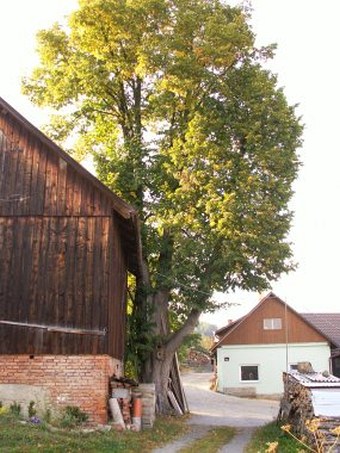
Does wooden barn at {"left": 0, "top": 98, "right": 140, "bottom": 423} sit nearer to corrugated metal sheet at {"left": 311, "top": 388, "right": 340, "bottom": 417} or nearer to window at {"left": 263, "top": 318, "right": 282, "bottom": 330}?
corrugated metal sheet at {"left": 311, "top": 388, "right": 340, "bottom": 417}

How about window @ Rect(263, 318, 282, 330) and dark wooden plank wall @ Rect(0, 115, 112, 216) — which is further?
window @ Rect(263, 318, 282, 330)

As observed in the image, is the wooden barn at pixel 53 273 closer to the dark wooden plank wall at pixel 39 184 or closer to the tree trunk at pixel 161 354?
the dark wooden plank wall at pixel 39 184

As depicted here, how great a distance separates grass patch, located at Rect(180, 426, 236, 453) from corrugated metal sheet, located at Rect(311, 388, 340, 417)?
289 cm

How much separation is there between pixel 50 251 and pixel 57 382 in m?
3.49

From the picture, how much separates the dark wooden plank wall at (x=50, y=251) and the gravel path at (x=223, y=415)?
387cm

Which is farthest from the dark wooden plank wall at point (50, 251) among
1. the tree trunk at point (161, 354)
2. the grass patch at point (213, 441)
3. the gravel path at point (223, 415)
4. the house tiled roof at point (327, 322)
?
the house tiled roof at point (327, 322)

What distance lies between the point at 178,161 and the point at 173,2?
6.43 metres

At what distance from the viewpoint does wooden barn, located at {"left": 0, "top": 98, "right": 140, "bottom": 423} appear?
15461 mm

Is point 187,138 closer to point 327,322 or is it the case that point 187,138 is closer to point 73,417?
point 73,417

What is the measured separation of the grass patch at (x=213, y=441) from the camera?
15.4 meters

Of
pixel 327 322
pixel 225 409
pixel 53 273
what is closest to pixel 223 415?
pixel 225 409

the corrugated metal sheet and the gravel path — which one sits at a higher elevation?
the corrugated metal sheet

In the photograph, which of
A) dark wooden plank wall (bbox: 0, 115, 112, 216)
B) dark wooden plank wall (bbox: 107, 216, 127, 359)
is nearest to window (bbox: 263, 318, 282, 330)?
dark wooden plank wall (bbox: 107, 216, 127, 359)

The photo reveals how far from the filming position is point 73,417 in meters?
14.9
